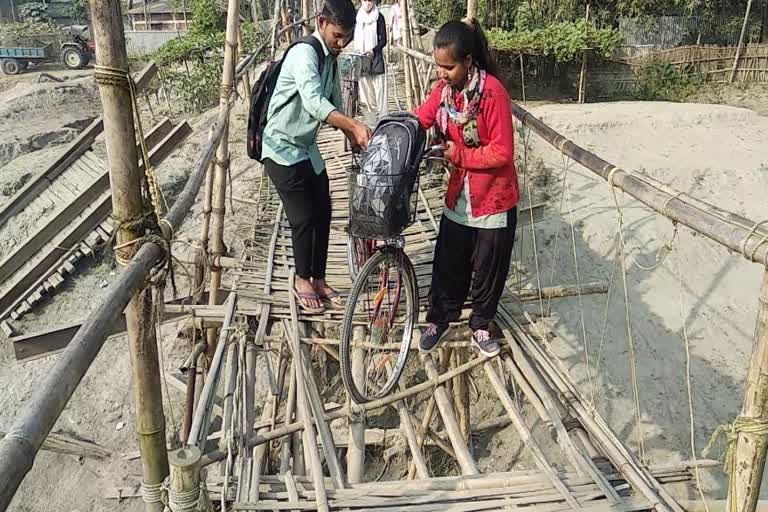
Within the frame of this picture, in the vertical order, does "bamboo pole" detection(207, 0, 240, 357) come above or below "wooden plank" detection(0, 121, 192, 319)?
above

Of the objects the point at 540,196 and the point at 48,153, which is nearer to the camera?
the point at 540,196

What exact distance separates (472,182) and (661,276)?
4.73 meters

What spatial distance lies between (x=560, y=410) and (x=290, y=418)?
1.39m

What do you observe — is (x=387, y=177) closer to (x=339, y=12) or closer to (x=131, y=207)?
(x=339, y=12)

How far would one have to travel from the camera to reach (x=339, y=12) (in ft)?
9.20

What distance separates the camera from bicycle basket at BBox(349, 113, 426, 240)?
2.63 meters

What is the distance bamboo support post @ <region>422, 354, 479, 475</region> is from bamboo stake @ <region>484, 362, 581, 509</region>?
0.23 metres

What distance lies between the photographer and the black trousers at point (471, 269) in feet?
9.50

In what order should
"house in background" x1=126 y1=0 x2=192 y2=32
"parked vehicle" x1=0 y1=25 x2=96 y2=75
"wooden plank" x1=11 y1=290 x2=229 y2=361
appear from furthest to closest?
"house in background" x1=126 y1=0 x2=192 y2=32 → "parked vehicle" x1=0 y1=25 x2=96 y2=75 → "wooden plank" x1=11 y1=290 x2=229 y2=361

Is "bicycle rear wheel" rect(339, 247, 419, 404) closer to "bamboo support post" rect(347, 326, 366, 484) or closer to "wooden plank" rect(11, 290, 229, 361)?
"bamboo support post" rect(347, 326, 366, 484)

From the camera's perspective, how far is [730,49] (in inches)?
583

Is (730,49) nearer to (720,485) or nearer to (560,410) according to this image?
(720,485)

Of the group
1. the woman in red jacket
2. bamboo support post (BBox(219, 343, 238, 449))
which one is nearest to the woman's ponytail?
the woman in red jacket

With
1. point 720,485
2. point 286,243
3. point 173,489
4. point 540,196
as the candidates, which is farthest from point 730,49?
point 173,489
